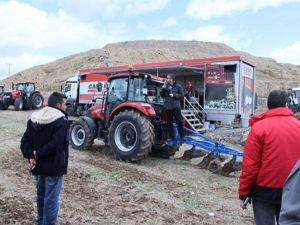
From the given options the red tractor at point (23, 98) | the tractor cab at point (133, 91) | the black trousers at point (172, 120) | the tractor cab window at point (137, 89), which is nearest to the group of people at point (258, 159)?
the tractor cab at point (133, 91)

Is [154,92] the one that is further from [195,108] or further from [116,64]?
[116,64]

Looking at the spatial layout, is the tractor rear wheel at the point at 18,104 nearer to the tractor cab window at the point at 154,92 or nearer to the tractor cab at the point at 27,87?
the tractor cab at the point at 27,87

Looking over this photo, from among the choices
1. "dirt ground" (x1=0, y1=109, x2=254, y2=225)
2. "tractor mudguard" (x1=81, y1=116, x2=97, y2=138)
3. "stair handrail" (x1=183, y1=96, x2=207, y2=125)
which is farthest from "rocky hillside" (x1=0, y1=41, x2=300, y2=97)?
"dirt ground" (x1=0, y1=109, x2=254, y2=225)

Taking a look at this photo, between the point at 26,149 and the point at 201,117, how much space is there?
12.3m

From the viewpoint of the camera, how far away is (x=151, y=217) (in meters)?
4.89

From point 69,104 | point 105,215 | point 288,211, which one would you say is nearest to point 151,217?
point 105,215

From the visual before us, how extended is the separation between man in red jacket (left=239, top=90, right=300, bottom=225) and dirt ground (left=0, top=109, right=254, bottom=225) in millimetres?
1883

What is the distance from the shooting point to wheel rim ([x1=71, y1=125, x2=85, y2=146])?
9.67 meters

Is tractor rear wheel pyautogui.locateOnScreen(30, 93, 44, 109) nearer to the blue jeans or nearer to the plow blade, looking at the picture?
the plow blade

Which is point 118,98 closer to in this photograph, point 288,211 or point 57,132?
point 57,132

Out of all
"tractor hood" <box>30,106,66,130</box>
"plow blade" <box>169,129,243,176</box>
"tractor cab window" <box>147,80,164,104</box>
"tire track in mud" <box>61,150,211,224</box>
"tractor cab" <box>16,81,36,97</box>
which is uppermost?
"tractor cab" <box>16,81,36,97</box>

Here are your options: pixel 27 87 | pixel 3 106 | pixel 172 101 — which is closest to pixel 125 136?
pixel 172 101

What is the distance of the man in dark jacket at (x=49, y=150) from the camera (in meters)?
3.78

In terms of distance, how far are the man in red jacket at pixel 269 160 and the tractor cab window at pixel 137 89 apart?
5710mm
